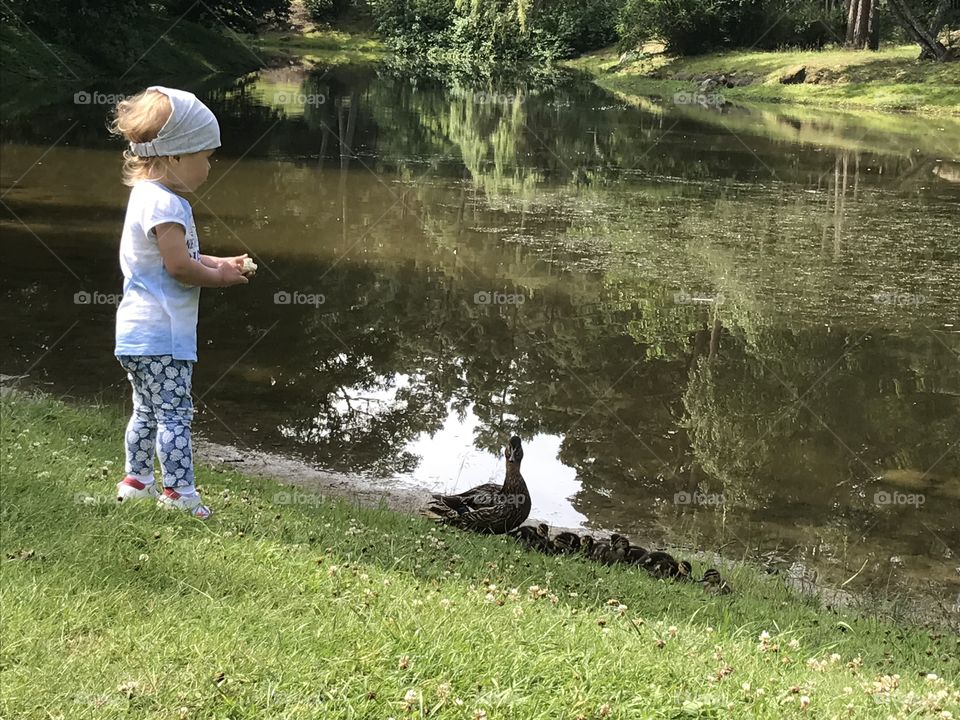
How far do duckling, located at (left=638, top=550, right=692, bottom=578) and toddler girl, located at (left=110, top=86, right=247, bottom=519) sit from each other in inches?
93.0

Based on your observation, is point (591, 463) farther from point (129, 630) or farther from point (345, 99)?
point (345, 99)

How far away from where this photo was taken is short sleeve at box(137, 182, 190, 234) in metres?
4.44

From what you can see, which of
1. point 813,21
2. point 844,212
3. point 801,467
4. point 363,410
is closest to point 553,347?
point 363,410

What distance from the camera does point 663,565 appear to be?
5.53 metres

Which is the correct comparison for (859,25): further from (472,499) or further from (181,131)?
(181,131)

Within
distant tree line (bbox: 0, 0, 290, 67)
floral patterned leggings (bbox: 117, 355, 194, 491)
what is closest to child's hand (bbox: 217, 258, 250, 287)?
floral patterned leggings (bbox: 117, 355, 194, 491)

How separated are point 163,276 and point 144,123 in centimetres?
65

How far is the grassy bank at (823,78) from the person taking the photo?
124 feet

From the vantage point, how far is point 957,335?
10.5 metres

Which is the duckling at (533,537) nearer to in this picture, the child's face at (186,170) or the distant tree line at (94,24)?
the child's face at (186,170)

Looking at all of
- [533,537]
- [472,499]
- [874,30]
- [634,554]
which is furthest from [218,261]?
[874,30]

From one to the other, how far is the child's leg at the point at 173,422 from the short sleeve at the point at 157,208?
1.96ft

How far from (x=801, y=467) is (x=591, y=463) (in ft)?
4.97

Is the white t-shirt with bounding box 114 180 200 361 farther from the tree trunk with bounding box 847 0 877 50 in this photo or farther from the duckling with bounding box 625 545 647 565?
the tree trunk with bounding box 847 0 877 50
